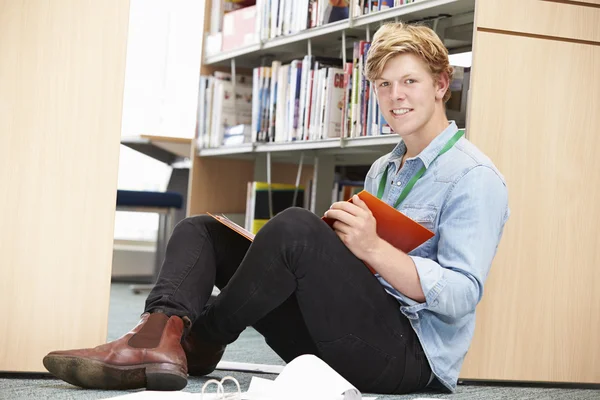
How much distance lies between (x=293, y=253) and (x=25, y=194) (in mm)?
657

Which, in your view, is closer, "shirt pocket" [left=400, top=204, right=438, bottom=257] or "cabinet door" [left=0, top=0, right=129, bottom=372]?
"shirt pocket" [left=400, top=204, right=438, bottom=257]

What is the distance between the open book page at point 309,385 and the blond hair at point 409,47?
66 cm

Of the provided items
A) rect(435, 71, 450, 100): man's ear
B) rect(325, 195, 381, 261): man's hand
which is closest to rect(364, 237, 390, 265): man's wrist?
rect(325, 195, 381, 261): man's hand

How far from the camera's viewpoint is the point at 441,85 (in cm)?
187

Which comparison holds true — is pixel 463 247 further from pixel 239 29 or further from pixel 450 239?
pixel 239 29

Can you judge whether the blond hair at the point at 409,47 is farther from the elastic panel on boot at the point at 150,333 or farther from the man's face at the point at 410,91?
the elastic panel on boot at the point at 150,333

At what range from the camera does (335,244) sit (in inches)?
64.5

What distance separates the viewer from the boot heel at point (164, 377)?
162 centimetres

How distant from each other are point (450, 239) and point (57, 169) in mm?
880

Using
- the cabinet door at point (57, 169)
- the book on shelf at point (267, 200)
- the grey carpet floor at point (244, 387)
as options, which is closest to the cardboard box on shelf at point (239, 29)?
the book on shelf at point (267, 200)

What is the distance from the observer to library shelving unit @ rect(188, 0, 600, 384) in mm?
2137

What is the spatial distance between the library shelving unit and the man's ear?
0.26 meters

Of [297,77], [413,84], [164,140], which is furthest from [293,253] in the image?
[164,140]

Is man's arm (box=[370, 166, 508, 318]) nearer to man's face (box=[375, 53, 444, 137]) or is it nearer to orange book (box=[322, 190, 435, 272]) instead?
orange book (box=[322, 190, 435, 272])
